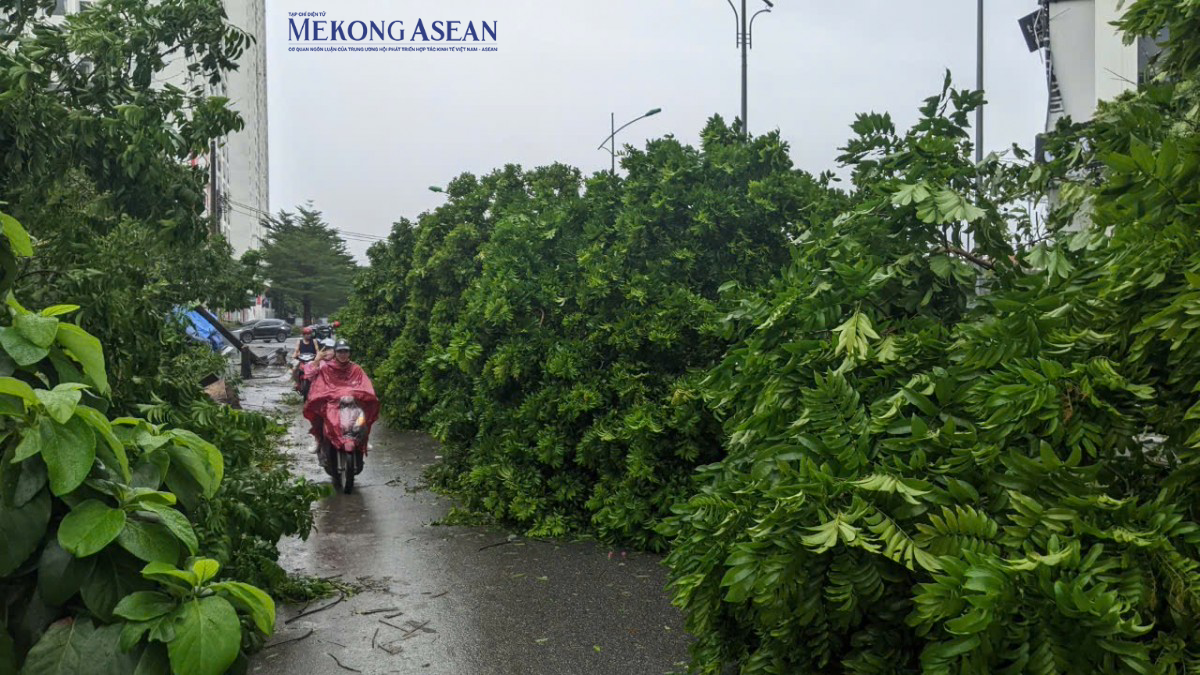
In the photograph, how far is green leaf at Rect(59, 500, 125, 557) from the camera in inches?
67.0

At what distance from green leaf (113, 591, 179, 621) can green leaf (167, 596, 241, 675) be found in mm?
34

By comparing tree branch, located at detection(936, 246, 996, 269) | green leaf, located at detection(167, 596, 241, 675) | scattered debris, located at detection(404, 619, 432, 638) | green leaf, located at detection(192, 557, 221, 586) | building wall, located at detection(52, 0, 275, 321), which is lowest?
scattered debris, located at detection(404, 619, 432, 638)

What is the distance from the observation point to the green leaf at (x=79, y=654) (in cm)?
168

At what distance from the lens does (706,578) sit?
15.2 feet

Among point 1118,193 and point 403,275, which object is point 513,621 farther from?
point 403,275

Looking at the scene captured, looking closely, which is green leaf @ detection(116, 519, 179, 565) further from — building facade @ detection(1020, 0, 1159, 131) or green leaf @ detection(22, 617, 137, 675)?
building facade @ detection(1020, 0, 1159, 131)

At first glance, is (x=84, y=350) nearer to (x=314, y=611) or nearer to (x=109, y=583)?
(x=109, y=583)

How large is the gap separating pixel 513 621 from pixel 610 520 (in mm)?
2193

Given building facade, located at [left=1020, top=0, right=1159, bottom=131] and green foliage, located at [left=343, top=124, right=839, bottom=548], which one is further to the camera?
building facade, located at [left=1020, top=0, right=1159, bottom=131]

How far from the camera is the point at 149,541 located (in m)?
1.77

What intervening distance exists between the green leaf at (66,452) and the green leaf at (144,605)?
0.68 ft

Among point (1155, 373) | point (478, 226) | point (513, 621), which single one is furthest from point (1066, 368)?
point (478, 226)

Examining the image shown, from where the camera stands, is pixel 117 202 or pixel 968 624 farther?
pixel 117 202

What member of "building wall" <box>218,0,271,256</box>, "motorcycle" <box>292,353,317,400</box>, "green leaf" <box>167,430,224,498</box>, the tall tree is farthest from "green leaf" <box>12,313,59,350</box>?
"building wall" <box>218,0,271,256</box>
